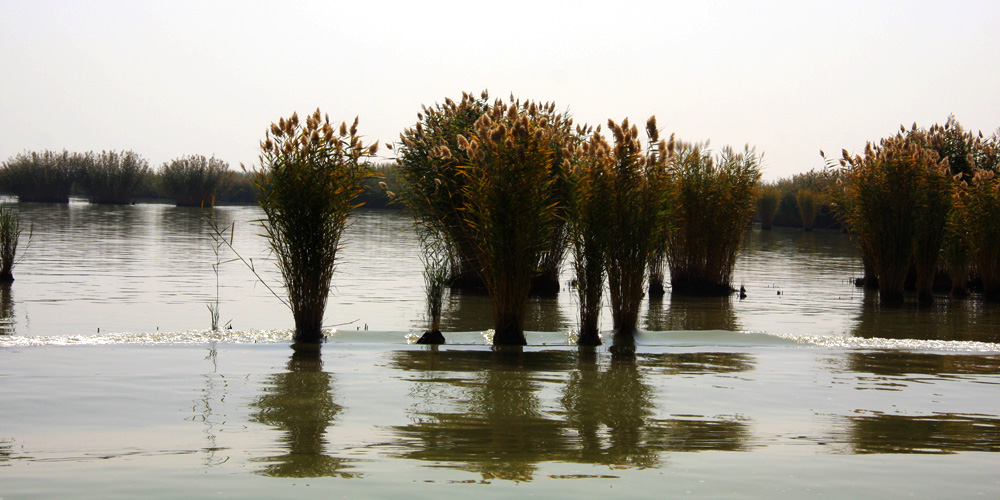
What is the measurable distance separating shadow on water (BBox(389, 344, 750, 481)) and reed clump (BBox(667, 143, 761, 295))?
22.1 feet

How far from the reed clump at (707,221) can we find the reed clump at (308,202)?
22.7ft

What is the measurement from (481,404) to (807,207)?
39505mm

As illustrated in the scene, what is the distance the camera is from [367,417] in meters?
5.48

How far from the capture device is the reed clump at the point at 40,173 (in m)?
53.3

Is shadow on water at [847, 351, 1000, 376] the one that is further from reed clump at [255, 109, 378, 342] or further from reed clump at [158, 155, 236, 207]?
reed clump at [158, 155, 236, 207]

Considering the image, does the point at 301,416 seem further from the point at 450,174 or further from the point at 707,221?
the point at 707,221

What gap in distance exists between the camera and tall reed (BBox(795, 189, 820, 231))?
137 feet

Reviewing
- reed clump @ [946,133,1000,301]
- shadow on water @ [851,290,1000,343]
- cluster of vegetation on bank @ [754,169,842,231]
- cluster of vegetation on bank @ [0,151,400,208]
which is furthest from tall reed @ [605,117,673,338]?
cluster of vegetation on bank @ [0,151,400,208]

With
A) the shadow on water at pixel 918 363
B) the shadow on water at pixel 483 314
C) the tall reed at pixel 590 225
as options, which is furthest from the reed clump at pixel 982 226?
the tall reed at pixel 590 225

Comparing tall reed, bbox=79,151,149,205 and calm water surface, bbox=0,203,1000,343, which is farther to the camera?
tall reed, bbox=79,151,149,205

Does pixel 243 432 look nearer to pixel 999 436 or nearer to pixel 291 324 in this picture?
pixel 999 436

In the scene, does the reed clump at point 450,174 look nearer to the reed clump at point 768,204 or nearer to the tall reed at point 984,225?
the tall reed at point 984,225

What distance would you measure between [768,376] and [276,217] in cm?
461

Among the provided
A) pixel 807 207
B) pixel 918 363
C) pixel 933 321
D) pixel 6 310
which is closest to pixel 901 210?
pixel 933 321
